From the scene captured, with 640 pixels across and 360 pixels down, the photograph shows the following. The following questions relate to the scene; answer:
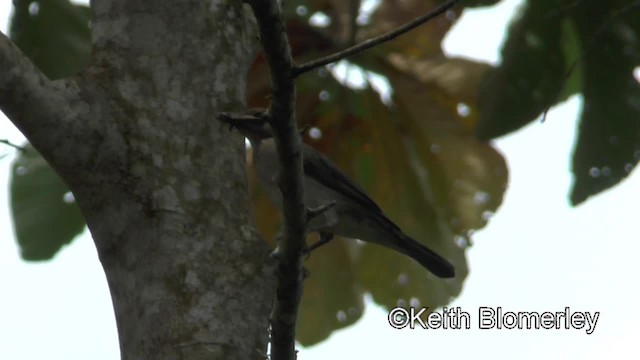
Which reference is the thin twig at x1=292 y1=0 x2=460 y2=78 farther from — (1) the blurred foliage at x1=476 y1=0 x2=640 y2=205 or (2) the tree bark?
(1) the blurred foliage at x1=476 y1=0 x2=640 y2=205

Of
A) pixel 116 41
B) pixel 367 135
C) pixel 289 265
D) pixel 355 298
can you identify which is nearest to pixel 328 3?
pixel 367 135

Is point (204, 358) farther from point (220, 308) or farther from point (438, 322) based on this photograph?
point (438, 322)

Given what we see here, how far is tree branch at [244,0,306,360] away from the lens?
306 centimetres

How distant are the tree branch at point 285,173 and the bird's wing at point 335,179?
1870 millimetres

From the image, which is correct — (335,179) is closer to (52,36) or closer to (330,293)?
(330,293)

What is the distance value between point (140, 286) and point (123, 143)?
1.51 feet

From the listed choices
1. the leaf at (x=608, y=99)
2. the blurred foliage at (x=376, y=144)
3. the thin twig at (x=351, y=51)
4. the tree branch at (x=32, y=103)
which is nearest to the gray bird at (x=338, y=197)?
the blurred foliage at (x=376, y=144)

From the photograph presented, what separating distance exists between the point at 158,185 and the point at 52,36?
1950 millimetres

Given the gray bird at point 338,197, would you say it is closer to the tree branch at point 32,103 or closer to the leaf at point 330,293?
the leaf at point 330,293

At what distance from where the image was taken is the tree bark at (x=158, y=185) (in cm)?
358

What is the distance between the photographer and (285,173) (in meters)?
3.23

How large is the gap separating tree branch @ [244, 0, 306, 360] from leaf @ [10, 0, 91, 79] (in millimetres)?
2398

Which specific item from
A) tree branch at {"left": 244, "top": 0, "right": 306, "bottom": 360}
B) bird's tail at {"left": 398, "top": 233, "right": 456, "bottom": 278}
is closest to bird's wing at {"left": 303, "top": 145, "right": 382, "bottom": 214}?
bird's tail at {"left": 398, "top": 233, "right": 456, "bottom": 278}

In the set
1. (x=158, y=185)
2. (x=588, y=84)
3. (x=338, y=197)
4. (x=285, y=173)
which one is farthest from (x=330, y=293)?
(x=285, y=173)
